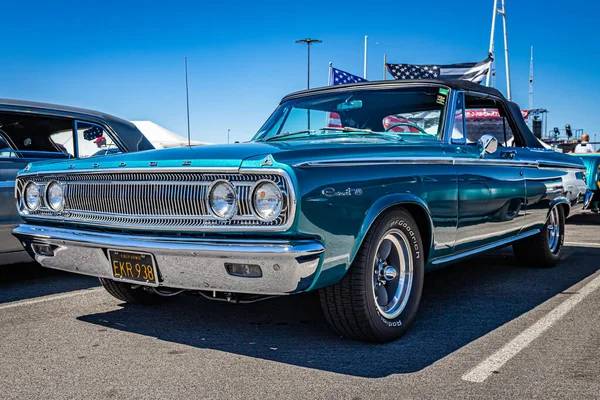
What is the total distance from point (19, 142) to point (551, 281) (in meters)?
4.64

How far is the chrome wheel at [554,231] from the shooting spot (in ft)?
19.0

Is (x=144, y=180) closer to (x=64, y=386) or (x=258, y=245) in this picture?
(x=258, y=245)

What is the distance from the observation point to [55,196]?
3590mm

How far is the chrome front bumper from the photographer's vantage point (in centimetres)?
265

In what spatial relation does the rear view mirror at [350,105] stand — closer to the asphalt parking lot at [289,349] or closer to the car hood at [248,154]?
the car hood at [248,154]

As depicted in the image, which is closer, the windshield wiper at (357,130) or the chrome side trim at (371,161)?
the chrome side trim at (371,161)

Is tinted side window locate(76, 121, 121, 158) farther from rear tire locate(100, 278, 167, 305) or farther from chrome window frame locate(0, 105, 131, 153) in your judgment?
rear tire locate(100, 278, 167, 305)

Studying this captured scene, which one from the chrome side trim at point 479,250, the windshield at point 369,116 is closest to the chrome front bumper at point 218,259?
the chrome side trim at point 479,250

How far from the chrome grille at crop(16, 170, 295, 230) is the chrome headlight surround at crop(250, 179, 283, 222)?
0.05ft

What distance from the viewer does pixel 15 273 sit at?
5621 millimetres

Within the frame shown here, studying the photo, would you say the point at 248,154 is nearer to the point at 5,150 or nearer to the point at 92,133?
the point at 5,150

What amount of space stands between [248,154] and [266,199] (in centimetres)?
26

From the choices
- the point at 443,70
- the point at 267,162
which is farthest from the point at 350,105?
the point at 443,70

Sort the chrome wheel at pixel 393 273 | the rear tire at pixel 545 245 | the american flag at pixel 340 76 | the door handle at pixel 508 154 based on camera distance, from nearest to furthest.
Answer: the chrome wheel at pixel 393 273, the door handle at pixel 508 154, the rear tire at pixel 545 245, the american flag at pixel 340 76
